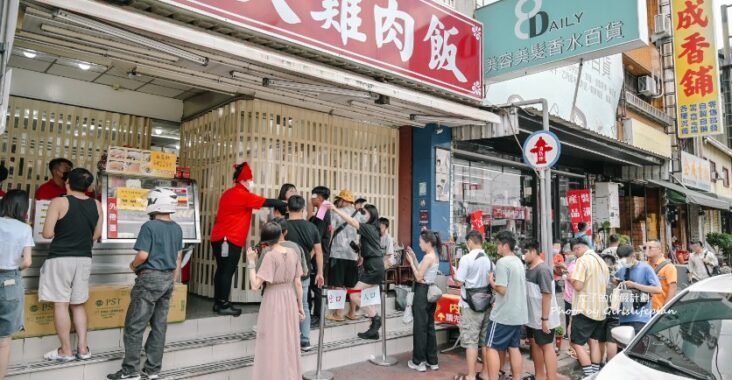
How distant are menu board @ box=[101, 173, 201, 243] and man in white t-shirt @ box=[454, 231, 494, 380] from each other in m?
3.65

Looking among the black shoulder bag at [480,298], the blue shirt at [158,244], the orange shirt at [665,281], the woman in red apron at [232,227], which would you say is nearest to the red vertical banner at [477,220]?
the orange shirt at [665,281]

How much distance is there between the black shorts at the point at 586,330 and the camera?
5738 mm

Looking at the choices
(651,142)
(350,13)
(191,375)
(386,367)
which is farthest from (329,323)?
(651,142)

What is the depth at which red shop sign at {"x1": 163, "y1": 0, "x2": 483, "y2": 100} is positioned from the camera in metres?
5.34

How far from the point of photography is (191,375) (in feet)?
15.7

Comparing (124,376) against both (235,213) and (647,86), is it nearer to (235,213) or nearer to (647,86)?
(235,213)

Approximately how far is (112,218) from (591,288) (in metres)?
6.04

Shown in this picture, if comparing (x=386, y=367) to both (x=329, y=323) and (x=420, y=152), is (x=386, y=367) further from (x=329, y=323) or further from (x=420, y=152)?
(x=420, y=152)

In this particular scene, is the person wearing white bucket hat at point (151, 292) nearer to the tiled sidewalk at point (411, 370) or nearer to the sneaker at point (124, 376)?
the sneaker at point (124, 376)

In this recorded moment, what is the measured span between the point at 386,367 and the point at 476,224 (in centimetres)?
455

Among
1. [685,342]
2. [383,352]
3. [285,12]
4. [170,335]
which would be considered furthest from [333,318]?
[685,342]

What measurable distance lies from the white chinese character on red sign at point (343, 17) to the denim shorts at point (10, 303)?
4.37 meters

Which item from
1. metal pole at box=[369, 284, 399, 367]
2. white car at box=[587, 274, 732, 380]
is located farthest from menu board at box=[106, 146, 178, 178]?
white car at box=[587, 274, 732, 380]

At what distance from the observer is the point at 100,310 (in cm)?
497
